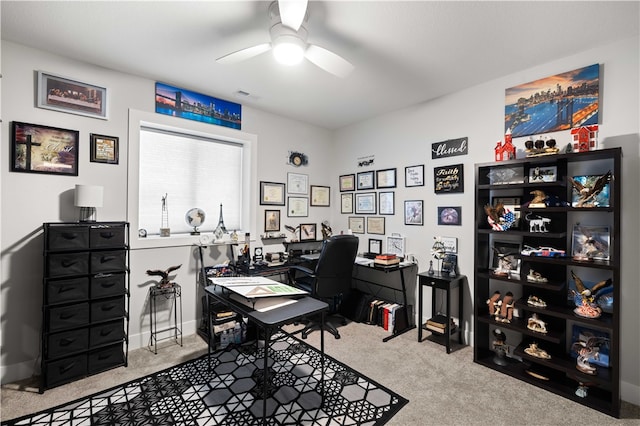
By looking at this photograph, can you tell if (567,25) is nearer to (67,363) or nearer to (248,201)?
(248,201)

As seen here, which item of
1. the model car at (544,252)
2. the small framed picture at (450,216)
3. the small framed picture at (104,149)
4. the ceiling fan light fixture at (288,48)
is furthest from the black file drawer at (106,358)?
the model car at (544,252)

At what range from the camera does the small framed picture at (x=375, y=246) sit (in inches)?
149

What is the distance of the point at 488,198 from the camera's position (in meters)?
2.68

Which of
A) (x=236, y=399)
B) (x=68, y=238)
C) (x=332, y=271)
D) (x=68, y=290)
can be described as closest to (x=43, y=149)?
(x=68, y=238)

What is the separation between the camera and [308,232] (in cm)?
413

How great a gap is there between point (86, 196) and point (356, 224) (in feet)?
9.85

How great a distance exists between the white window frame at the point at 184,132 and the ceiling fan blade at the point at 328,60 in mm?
1719

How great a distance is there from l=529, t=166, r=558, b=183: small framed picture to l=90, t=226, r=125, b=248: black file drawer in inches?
136

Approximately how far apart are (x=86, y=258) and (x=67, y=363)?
0.79 meters

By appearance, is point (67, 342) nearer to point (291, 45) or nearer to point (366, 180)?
point (291, 45)

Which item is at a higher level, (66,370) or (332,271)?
(332,271)

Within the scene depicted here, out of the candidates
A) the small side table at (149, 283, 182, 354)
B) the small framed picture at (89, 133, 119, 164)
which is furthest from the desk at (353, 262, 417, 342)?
the small framed picture at (89, 133, 119, 164)

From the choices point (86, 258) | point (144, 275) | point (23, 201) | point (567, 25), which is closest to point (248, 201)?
point (144, 275)

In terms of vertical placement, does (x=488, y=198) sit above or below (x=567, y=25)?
below
